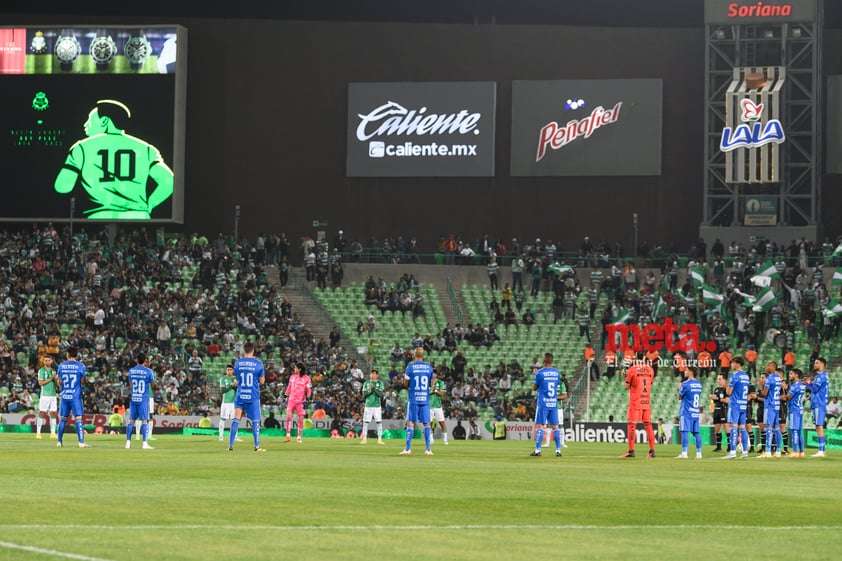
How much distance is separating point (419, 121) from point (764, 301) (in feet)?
68.6

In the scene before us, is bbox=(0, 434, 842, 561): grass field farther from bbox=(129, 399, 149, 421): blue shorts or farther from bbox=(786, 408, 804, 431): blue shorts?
bbox=(786, 408, 804, 431): blue shorts

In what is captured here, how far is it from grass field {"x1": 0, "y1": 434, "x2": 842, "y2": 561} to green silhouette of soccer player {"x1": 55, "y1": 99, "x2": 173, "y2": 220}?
40169mm

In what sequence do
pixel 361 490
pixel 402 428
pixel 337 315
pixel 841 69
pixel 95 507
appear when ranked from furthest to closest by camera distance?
pixel 841 69
pixel 337 315
pixel 402 428
pixel 361 490
pixel 95 507

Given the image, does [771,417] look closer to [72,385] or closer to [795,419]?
[795,419]

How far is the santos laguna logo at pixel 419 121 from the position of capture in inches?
2756

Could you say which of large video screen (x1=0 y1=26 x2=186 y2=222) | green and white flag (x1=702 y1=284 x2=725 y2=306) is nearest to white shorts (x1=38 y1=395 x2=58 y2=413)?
large video screen (x1=0 y1=26 x2=186 y2=222)

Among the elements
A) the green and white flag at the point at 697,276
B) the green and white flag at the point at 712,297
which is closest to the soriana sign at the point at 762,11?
the green and white flag at the point at 697,276

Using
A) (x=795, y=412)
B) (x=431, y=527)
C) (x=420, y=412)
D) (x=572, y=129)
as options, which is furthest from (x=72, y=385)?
(x=572, y=129)

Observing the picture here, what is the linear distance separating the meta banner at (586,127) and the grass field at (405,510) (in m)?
41.6

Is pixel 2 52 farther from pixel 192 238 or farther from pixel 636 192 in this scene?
pixel 636 192

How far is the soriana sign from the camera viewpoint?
63594 millimetres

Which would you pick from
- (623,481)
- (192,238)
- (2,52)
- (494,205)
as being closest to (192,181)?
(192,238)

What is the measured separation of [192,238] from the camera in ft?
224

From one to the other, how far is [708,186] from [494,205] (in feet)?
35.7
